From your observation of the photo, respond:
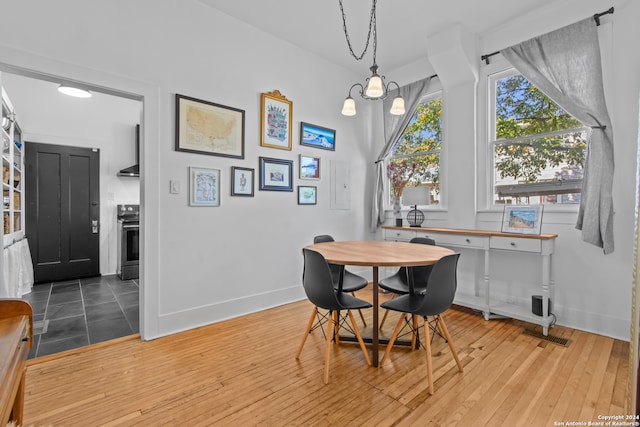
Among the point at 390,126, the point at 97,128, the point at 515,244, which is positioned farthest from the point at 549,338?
the point at 97,128

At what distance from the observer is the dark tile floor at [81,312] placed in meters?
2.52

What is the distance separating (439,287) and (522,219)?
5.42 ft

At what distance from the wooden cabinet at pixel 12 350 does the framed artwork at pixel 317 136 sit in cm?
297

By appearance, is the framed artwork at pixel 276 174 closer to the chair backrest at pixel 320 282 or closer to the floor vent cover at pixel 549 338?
the chair backrest at pixel 320 282

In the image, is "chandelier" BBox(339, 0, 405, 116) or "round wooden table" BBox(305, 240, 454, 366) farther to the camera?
"chandelier" BBox(339, 0, 405, 116)

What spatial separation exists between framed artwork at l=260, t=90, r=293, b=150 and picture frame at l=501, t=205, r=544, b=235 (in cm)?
247

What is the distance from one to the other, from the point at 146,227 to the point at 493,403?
9.16 ft

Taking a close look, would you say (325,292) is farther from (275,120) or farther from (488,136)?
(488,136)

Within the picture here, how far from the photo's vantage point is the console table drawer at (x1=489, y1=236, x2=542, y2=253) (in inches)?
107

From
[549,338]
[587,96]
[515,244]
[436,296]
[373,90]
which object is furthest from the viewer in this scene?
[515,244]

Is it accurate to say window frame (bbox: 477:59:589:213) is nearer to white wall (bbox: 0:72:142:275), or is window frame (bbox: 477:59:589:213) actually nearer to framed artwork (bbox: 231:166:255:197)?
framed artwork (bbox: 231:166:255:197)

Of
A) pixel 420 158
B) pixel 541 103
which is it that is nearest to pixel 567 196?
pixel 541 103

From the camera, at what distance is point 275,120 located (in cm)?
344

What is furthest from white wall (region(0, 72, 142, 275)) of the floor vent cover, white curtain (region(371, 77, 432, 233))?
the floor vent cover
